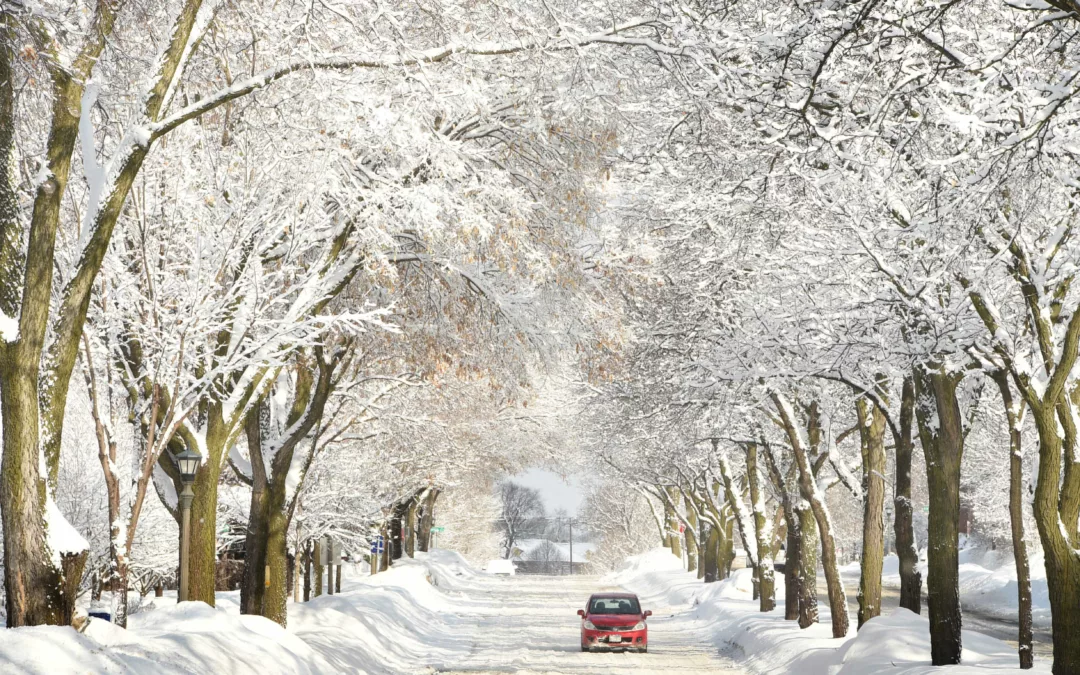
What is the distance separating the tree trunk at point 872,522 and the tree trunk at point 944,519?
15.4 feet

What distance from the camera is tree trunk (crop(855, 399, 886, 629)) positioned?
19.8 m

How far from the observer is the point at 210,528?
15.3 metres

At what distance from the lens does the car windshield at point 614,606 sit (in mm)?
26031

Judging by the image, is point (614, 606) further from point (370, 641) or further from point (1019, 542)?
point (1019, 542)

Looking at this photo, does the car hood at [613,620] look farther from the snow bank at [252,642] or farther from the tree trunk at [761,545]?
the tree trunk at [761,545]

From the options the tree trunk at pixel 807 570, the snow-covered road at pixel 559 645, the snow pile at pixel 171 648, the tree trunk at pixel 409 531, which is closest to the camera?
the snow pile at pixel 171 648

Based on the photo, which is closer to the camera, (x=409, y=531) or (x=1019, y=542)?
(x=1019, y=542)

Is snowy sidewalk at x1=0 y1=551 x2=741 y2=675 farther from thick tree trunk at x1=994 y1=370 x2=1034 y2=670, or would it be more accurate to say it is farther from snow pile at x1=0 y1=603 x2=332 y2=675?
thick tree trunk at x1=994 y1=370 x2=1034 y2=670

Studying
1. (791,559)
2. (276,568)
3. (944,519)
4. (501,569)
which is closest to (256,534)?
(276,568)

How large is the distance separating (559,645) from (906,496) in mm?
11825

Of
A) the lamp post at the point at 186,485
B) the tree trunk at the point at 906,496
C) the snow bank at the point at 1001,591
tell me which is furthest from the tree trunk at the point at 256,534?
the snow bank at the point at 1001,591

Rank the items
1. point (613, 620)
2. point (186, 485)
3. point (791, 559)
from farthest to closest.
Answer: point (791, 559) → point (613, 620) → point (186, 485)

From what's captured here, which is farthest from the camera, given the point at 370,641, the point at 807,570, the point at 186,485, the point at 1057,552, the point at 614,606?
the point at 614,606

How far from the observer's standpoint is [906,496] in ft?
56.9
